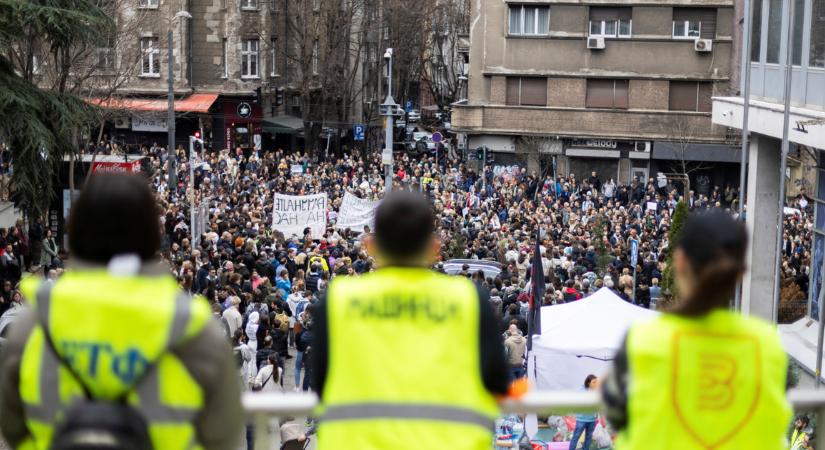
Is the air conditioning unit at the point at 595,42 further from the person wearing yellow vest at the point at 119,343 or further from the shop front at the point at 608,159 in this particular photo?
the person wearing yellow vest at the point at 119,343

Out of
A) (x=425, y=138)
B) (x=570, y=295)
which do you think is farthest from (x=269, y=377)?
(x=425, y=138)

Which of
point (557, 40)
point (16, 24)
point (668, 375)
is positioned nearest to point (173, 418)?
point (668, 375)

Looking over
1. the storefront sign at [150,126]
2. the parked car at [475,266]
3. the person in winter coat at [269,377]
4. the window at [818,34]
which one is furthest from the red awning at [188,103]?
the person in winter coat at [269,377]

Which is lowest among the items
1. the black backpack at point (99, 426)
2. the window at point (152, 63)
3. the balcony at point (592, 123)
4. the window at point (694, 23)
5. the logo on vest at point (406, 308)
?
the black backpack at point (99, 426)

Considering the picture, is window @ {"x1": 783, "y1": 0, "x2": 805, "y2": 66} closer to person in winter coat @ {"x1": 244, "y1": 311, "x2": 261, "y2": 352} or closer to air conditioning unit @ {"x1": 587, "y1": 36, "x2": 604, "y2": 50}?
person in winter coat @ {"x1": 244, "y1": 311, "x2": 261, "y2": 352}

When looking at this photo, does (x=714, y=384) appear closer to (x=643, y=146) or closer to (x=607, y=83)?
(x=643, y=146)

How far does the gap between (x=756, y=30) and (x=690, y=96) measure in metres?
24.6

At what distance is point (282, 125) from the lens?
56.0 m

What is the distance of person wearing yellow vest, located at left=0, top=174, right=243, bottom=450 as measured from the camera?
3.00 meters

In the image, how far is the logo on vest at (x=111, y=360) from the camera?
118 inches

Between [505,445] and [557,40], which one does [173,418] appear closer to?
[505,445]

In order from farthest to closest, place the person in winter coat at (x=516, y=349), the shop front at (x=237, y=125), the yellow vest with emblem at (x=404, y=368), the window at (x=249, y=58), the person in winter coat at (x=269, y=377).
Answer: the window at (x=249, y=58) → the shop front at (x=237, y=125) → the person in winter coat at (x=516, y=349) → the person in winter coat at (x=269, y=377) → the yellow vest with emblem at (x=404, y=368)

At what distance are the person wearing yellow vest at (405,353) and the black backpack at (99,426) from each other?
50cm

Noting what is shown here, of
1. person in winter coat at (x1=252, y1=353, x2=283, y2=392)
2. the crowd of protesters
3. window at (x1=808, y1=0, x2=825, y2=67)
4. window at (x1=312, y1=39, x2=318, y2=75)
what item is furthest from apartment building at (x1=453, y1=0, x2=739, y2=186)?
person in winter coat at (x1=252, y1=353, x2=283, y2=392)
